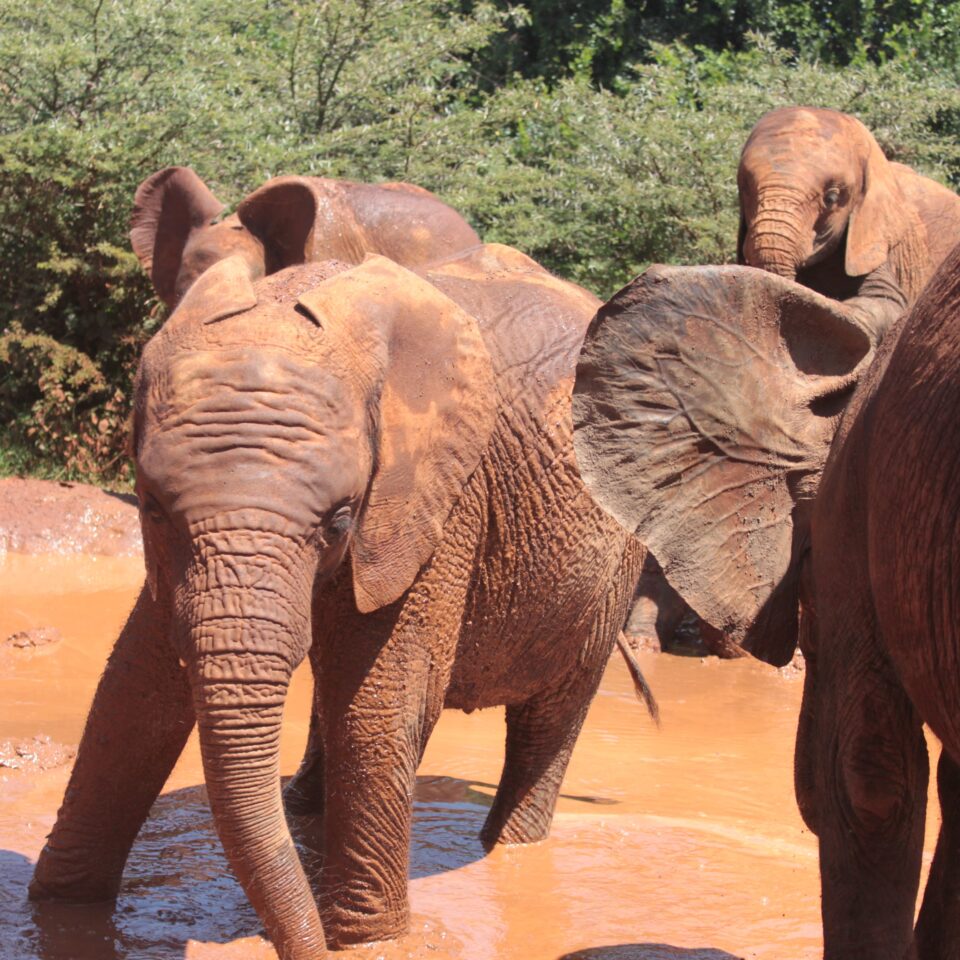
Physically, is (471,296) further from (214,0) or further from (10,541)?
(214,0)

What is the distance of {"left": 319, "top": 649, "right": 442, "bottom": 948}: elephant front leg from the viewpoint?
12.9ft

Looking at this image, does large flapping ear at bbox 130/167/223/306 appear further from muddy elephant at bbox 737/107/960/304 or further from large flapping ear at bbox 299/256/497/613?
large flapping ear at bbox 299/256/497/613

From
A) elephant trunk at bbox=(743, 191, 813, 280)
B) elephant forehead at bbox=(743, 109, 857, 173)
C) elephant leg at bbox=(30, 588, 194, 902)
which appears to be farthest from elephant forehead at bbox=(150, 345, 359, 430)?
elephant forehead at bbox=(743, 109, 857, 173)

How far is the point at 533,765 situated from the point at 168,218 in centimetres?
296

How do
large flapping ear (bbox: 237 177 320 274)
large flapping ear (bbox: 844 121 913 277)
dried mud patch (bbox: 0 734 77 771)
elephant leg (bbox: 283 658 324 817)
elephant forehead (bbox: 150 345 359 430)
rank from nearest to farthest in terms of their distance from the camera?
elephant forehead (bbox: 150 345 359 430) < large flapping ear (bbox: 237 177 320 274) < elephant leg (bbox: 283 658 324 817) < dried mud patch (bbox: 0 734 77 771) < large flapping ear (bbox: 844 121 913 277)

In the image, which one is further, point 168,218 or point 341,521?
point 168,218

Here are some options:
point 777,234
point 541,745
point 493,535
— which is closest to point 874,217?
point 777,234

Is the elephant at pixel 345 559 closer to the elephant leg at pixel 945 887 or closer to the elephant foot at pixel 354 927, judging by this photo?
the elephant foot at pixel 354 927

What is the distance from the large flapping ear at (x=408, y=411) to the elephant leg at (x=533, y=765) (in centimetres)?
144

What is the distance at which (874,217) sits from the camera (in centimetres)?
723

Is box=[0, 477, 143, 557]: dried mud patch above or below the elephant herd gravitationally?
below

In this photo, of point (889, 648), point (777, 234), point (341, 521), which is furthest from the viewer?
point (777, 234)

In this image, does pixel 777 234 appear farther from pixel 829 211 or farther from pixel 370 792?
pixel 370 792

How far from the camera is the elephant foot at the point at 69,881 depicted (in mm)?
4270
